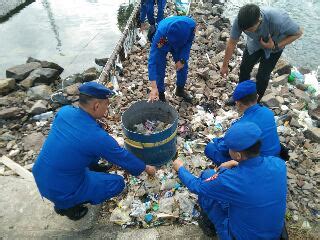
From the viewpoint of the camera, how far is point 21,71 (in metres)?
7.47

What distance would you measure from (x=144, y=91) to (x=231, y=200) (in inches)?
148

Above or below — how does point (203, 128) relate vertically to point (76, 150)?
below

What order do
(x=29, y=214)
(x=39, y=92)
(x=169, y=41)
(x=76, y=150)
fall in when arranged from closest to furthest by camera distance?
1. (x=76, y=150)
2. (x=29, y=214)
3. (x=169, y=41)
4. (x=39, y=92)

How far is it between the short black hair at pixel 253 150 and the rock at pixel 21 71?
6.45m

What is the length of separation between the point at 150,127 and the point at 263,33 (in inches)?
83.7

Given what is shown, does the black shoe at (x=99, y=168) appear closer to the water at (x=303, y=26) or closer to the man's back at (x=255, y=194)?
the man's back at (x=255, y=194)

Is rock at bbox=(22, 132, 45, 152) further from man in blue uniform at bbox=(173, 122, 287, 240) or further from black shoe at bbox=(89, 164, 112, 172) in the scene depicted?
man in blue uniform at bbox=(173, 122, 287, 240)

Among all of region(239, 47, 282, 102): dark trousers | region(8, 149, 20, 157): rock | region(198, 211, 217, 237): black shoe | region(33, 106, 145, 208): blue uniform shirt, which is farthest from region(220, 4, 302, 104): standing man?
region(8, 149, 20, 157): rock

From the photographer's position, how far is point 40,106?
19.1ft

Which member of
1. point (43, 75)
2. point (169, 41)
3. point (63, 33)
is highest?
point (169, 41)

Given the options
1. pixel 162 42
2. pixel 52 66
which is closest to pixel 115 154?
pixel 162 42

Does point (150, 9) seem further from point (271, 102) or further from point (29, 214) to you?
point (29, 214)

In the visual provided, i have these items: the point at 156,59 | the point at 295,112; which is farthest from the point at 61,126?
the point at 295,112

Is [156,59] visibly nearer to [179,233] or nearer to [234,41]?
[234,41]
